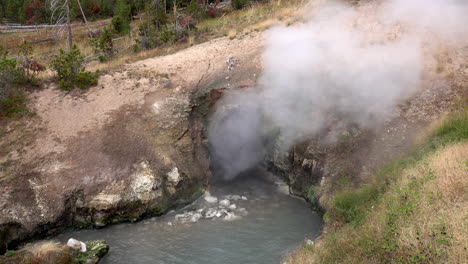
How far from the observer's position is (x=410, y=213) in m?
7.89

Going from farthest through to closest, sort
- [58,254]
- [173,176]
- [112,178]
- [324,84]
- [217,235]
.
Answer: [324,84]
[173,176]
[112,178]
[217,235]
[58,254]

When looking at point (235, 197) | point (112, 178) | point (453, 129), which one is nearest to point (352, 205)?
point (453, 129)

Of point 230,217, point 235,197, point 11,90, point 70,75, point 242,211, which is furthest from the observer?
point 70,75

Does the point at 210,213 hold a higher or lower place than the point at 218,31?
lower

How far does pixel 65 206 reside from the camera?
37.4ft

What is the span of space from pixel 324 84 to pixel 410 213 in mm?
7149

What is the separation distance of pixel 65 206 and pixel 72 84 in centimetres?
519

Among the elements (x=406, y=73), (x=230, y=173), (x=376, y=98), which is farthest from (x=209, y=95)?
(x=406, y=73)

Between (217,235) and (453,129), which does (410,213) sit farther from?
(217,235)

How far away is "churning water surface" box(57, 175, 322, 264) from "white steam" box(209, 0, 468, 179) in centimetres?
261

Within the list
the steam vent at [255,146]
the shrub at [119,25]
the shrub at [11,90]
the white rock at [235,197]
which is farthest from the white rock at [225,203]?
the shrub at [119,25]

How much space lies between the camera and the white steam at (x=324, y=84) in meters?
13.5

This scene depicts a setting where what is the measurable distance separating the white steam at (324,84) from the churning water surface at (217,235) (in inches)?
103

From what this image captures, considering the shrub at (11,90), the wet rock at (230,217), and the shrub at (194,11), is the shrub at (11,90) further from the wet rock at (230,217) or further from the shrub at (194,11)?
the shrub at (194,11)
